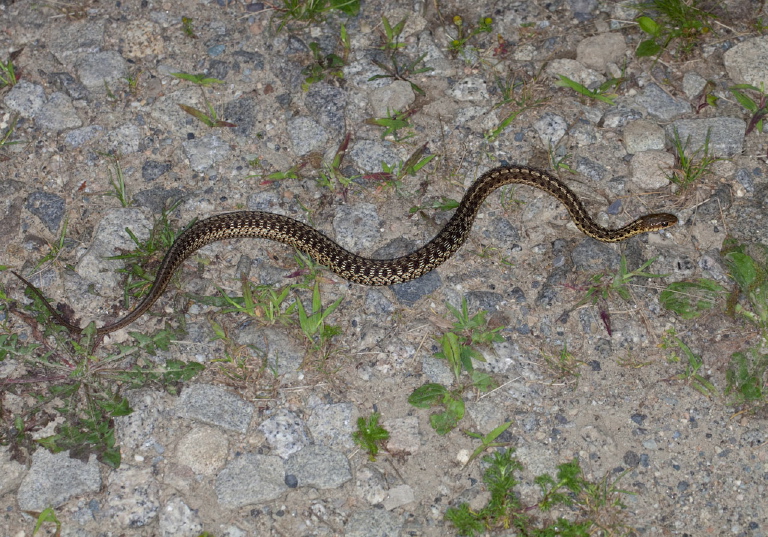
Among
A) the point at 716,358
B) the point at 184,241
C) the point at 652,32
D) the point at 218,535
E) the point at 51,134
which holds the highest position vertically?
the point at 652,32

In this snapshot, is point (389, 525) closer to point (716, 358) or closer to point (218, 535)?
point (218, 535)

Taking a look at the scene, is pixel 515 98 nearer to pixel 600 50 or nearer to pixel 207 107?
pixel 600 50

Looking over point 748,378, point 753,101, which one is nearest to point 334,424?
point 748,378

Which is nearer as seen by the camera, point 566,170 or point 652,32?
point 566,170

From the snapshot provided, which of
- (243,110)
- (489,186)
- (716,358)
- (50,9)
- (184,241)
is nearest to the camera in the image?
(716,358)

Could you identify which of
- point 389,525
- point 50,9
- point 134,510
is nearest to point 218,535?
point 134,510

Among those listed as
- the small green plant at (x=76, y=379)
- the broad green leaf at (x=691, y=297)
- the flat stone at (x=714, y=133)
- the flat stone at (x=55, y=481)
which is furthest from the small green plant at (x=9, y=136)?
the flat stone at (x=714, y=133)

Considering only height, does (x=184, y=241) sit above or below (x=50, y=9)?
below

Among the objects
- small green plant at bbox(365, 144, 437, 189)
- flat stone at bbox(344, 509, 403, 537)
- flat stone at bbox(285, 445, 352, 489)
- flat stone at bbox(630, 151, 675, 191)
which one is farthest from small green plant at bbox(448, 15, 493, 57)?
flat stone at bbox(344, 509, 403, 537)
